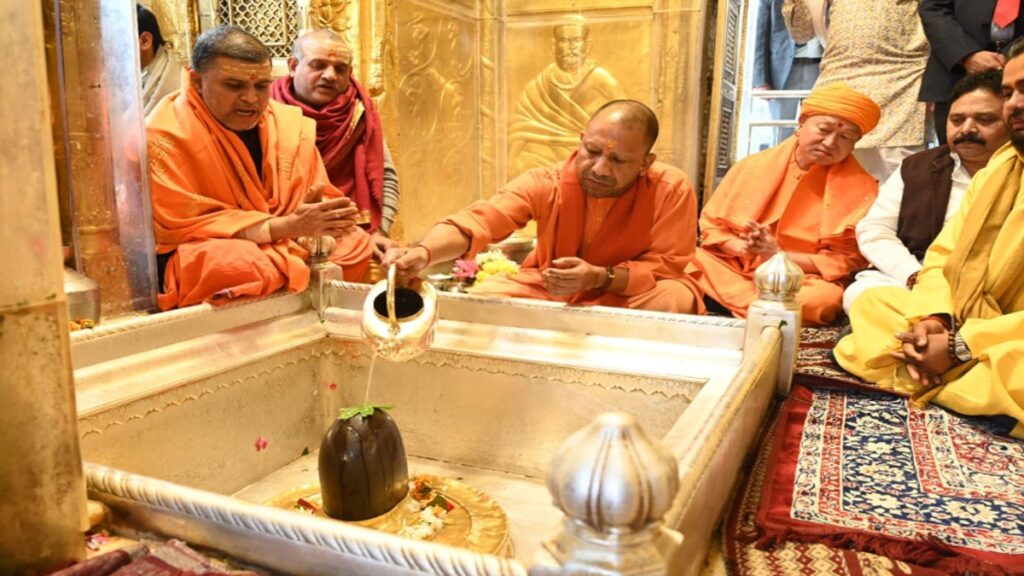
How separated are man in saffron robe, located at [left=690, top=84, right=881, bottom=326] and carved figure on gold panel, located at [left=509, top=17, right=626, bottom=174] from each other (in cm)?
179

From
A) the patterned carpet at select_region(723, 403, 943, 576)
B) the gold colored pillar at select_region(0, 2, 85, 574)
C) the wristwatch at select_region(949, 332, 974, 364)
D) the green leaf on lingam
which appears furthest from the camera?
the wristwatch at select_region(949, 332, 974, 364)

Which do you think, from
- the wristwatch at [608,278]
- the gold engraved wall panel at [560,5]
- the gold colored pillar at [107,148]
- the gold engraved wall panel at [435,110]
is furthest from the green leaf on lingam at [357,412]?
the gold engraved wall panel at [560,5]

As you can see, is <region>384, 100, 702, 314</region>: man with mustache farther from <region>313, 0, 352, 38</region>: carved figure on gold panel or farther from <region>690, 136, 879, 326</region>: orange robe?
<region>313, 0, 352, 38</region>: carved figure on gold panel

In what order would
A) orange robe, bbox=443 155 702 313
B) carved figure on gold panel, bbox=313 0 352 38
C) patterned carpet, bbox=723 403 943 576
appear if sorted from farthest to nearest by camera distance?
carved figure on gold panel, bbox=313 0 352 38, orange robe, bbox=443 155 702 313, patterned carpet, bbox=723 403 943 576

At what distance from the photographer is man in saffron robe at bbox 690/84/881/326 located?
2.97 m

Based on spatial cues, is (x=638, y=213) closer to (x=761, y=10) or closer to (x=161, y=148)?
(x=161, y=148)

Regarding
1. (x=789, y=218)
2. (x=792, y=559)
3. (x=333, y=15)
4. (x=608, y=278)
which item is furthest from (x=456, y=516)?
(x=333, y=15)

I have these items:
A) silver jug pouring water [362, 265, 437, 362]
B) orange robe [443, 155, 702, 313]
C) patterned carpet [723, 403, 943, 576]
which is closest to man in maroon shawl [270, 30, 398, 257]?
orange robe [443, 155, 702, 313]

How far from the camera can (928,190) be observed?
104 inches

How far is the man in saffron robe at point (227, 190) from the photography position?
2242 mm

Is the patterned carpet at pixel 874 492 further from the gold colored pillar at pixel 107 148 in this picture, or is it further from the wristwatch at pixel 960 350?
the gold colored pillar at pixel 107 148

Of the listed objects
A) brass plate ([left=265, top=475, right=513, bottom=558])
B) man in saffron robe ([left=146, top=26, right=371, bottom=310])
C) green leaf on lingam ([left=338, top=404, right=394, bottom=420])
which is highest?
man in saffron robe ([left=146, top=26, right=371, bottom=310])

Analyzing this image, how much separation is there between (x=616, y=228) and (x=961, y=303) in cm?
105

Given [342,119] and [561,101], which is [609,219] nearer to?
[342,119]
